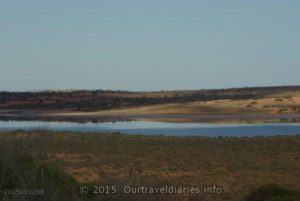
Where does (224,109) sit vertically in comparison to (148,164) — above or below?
above

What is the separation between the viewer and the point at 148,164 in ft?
66.8

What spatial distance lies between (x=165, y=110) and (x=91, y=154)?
148 ft

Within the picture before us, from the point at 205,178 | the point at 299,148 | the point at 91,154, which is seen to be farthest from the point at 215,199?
the point at 299,148

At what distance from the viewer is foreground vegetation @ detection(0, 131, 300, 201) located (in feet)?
29.2

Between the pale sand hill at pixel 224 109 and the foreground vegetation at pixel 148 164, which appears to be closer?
the foreground vegetation at pixel 148 164

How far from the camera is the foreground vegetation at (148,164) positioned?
891 centimetres

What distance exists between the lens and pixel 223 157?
23094mm

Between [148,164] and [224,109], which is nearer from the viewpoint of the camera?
[148,164]

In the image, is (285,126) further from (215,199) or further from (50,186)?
(50,186)

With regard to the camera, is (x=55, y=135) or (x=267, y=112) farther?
(x=267, y=112)

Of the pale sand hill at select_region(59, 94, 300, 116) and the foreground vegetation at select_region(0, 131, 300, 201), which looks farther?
the pale sand hill at select_region(59, 94, 300, 116)

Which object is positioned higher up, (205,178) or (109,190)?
(109,190)

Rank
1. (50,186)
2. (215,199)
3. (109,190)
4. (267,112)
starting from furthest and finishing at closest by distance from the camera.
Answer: (267,112) → (215,199) → (109,190) → (50,186)

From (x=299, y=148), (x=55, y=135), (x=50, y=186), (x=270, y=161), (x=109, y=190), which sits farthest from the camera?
(x=55, y=135)
